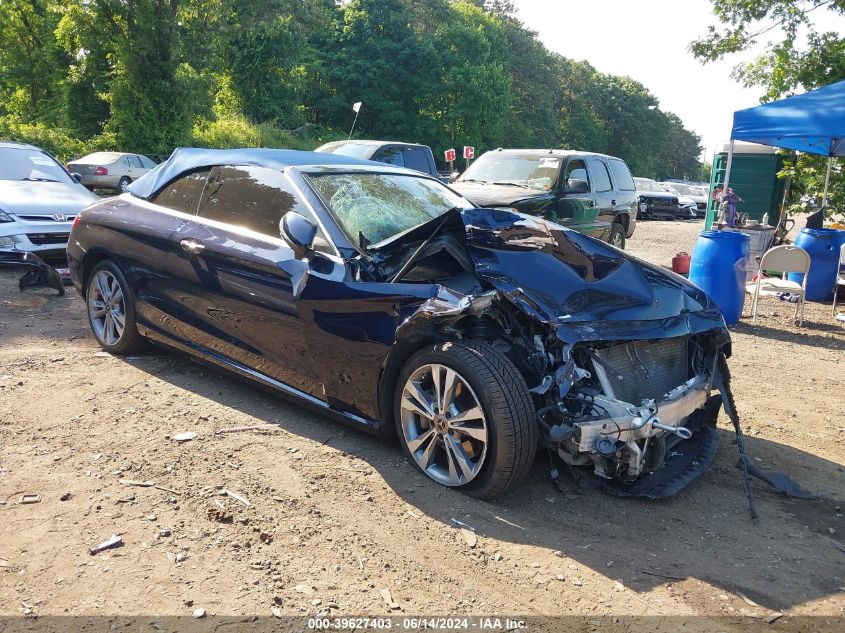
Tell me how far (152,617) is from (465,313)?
1.83 metres

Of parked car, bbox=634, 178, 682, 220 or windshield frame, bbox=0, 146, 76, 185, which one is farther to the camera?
parked car, bbox=634, 178, 682, 220

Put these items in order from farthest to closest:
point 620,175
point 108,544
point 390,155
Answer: point 390,155
point 620,175
point 108,544

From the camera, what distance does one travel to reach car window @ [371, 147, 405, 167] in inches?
505

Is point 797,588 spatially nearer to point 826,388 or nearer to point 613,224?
point 826,388

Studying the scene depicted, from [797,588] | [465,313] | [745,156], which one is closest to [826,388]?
[797,588]

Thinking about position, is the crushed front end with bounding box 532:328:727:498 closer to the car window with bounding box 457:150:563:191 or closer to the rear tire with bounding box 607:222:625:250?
the car window with bounding box 457:150:563:191

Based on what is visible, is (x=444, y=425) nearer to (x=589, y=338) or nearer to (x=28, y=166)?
(x=589, y=338)

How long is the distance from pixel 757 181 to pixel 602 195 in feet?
17.7

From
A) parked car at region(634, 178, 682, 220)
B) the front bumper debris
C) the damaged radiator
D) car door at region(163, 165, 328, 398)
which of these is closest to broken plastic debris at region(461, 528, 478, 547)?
the damaged radiator

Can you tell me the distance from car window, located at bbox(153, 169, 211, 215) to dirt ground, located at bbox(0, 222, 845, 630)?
1.25m

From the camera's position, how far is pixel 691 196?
101 ft

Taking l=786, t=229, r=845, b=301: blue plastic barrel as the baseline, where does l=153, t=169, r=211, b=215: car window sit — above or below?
above

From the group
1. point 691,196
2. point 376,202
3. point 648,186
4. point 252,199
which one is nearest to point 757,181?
point 376,202

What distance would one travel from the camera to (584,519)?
3418mm
